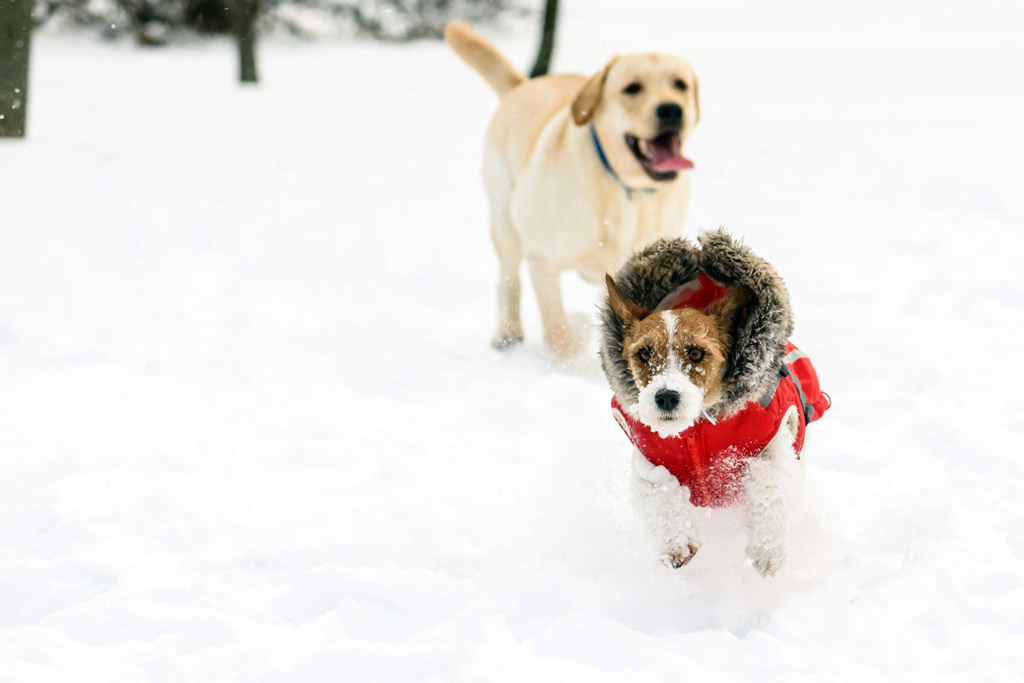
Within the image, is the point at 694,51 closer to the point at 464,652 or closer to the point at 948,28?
the point at 948,28

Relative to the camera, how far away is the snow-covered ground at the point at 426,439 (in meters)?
2.61

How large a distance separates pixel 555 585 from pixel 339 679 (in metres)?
0.71

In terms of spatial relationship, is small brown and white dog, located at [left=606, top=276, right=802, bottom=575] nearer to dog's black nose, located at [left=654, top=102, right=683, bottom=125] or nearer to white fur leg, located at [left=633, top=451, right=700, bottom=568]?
white fur leg, located at [left=633, top=451, right=700, bottom=568]

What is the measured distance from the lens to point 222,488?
3.54 meters

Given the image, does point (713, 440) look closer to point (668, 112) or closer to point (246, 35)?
point (668, 112)

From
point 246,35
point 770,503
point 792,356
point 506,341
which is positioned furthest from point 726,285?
point 246,35

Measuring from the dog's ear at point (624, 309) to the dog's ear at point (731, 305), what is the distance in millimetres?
186

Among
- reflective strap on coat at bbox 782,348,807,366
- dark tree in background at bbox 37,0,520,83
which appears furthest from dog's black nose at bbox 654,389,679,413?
dark tree in background at bbox 37,0,520,83

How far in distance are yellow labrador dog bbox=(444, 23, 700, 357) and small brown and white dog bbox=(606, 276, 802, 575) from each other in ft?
5.44

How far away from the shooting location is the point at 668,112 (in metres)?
4.47

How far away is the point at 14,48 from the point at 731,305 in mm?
8147

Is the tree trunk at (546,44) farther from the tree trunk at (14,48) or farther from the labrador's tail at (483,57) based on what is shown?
the labrador's tail at (483,57)

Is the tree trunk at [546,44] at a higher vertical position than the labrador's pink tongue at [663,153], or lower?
lower

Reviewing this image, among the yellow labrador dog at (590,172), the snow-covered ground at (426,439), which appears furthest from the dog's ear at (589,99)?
the snow-covered ground at (426,439)
